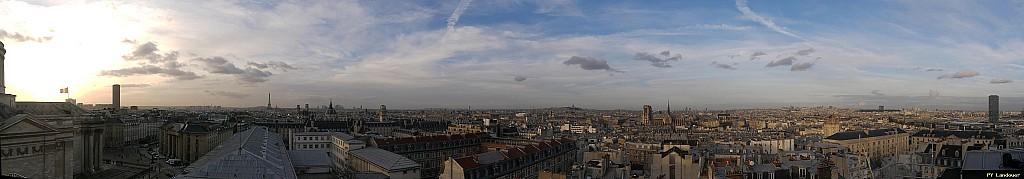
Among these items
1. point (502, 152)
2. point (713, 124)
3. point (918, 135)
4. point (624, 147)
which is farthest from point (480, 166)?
point (713, 124)

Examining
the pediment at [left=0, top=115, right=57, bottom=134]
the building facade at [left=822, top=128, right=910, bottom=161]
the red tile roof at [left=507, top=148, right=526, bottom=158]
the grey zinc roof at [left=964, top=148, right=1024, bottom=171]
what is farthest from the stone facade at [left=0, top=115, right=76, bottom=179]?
the building facade at [left=822, top=128, right=910, bottom=161]

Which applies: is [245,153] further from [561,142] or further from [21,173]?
[561,142]

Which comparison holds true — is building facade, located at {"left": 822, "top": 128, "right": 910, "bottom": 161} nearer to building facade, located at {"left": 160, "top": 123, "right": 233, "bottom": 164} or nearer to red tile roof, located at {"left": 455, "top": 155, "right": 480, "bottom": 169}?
red tile roof, located at {"left": 455, "top": 155, "right": 480, "bottom": 169}

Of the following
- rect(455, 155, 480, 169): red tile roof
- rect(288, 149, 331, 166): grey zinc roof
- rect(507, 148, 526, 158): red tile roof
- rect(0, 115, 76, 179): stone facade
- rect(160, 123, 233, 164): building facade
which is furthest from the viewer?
rect(160, 123, 233, 164): building facade

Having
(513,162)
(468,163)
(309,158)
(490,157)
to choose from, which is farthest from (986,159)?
(309,158)

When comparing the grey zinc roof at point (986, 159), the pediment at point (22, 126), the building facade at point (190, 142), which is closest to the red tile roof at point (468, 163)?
the pediment at point (22, 126)
